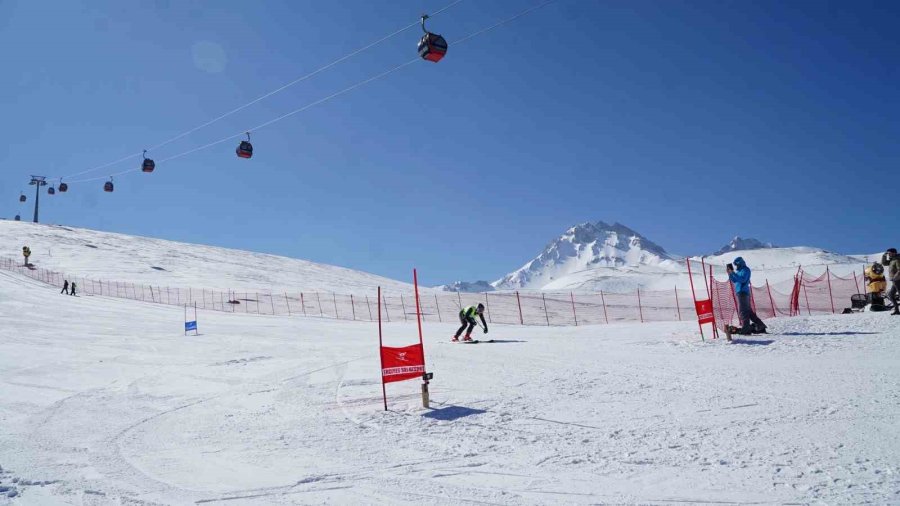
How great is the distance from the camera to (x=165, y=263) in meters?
75.8

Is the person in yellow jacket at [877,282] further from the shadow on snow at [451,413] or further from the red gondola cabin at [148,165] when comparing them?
the red gondola cabin at [148,165]

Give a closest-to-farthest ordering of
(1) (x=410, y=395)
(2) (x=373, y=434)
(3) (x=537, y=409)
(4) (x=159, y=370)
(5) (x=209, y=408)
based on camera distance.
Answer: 1. (2) (x=373, y=434)
2. (3) (x=537, y=409)
3. (5) (x=209, y=408)
4. (1) (x=410, y=395)
5. (4) (x=159, y=370)

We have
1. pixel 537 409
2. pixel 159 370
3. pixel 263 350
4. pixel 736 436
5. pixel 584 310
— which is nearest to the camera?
pixel 736 436

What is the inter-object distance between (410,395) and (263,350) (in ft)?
30.9

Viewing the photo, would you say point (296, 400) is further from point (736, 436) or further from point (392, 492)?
point (736, 436)

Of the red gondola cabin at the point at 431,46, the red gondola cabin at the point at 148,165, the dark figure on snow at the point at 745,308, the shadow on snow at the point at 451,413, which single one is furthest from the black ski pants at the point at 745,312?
the red gondola cabin at the point at 148,165

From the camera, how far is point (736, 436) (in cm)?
617

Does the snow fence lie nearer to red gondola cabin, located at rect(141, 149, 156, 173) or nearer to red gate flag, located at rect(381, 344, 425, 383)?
red gondola cabin, located at rect(141, 149, 156, 173)

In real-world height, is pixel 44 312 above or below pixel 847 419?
above

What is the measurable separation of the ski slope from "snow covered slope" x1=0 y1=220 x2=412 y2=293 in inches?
2014

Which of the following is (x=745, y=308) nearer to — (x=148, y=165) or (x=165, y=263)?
(x=148, y=165)

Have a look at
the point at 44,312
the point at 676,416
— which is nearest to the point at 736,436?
the point at 676,416

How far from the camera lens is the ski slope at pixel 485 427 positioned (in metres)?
4.97

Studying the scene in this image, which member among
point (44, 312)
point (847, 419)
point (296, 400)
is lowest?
point (847, 419)
